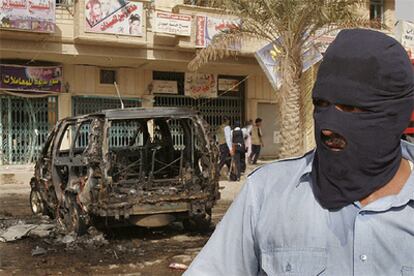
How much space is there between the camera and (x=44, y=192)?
854 cm

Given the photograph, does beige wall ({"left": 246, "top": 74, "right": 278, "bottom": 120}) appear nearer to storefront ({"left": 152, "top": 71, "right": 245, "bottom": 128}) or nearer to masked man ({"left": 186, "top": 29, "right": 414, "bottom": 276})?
storefront ({"left": 152, "top": 71, "right": 245, "bottom": 128})

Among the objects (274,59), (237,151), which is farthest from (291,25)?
(237,151)

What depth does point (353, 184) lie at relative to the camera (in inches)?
54.4

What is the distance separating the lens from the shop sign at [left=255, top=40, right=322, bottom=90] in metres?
12.3

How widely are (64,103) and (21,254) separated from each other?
1088 centimetres

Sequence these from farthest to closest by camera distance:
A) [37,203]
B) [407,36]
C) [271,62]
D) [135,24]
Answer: [407,36], [135,24], [271,62], [37,203]

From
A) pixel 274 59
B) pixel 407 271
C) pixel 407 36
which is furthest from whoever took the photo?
pixel 407 36

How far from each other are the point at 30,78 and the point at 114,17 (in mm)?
3088

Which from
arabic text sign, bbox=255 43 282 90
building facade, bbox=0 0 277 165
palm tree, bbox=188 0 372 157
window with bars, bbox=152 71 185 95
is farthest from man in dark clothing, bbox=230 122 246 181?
window with bars, bbox=152 71 185 95

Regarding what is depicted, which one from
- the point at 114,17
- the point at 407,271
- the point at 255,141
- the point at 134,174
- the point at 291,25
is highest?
the point at 114,17

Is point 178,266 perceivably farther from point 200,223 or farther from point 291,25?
point 291,25

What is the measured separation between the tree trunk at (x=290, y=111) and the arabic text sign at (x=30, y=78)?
8.01 metres

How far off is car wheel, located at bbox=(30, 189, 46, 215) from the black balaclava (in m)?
8.03

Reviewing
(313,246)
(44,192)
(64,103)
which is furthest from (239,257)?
(64,103)
